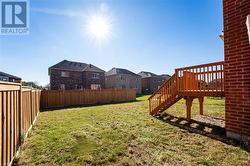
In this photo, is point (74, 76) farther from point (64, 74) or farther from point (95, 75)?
point (95, 75)

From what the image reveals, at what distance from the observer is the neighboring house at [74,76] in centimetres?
3381

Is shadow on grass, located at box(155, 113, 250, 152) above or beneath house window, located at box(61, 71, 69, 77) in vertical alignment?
beneath

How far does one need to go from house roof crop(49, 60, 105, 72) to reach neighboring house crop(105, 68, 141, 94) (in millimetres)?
7270

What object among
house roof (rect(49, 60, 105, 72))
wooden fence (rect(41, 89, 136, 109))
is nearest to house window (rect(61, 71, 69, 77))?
house roof (rect(49, 60, 105, 72))

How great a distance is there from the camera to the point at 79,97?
20500 millimetres

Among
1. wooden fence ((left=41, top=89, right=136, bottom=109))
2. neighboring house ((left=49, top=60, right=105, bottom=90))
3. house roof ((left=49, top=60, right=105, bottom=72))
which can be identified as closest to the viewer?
wooden fence ((left=41, top=89, right=136, bottom=109))

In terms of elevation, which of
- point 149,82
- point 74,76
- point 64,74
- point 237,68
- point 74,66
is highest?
point 74,66

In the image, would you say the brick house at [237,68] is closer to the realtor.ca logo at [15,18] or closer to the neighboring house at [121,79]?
the realtor.ca logo at [15,18]

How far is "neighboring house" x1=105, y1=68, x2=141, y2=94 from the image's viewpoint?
4541 cm

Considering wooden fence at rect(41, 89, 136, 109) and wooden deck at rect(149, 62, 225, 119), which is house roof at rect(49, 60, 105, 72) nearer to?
wooden fence at rect(41, 89, 136, 109)

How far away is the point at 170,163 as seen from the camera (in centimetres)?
397

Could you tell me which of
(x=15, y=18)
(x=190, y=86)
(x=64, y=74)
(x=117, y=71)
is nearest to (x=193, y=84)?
(x=190, y=86)

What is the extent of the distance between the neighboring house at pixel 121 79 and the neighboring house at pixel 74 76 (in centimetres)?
654

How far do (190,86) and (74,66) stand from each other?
30.9 meters
